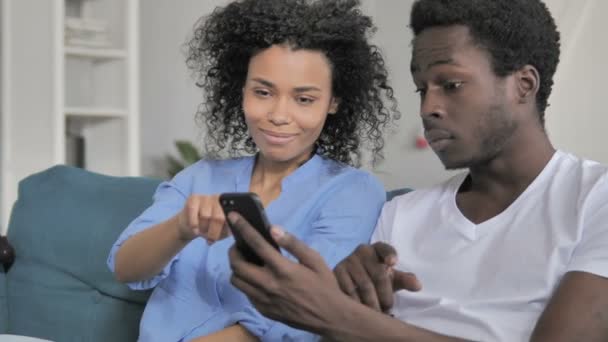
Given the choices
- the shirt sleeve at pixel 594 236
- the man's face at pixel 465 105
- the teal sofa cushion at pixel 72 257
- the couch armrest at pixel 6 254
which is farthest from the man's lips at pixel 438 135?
the couch armrest at pixel 6 254

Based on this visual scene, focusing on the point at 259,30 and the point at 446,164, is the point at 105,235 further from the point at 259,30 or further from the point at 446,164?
the point at 446,164

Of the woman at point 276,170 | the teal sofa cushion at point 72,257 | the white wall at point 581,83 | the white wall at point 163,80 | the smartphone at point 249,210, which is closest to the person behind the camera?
the smartphone at point 249,210

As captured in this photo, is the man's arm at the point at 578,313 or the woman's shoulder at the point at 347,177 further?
the woman's shoulder at the point at 347,177

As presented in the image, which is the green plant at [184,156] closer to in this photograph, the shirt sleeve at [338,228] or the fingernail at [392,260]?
the shirt sleeve at [338,228]

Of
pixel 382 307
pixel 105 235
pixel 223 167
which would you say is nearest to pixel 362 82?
pixel 223 167

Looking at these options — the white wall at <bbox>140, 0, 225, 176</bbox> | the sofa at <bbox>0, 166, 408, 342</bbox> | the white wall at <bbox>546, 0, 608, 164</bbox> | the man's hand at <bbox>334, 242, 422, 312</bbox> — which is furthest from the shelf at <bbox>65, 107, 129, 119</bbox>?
the man's hand at <bbox>334, 242, 422, 312</bbox>

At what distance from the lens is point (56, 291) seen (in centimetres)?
190

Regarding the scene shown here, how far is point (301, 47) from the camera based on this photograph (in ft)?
4.82

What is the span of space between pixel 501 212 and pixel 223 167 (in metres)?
0.52

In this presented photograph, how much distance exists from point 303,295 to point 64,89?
9.42 feet

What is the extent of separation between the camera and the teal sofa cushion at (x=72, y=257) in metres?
A: 1.81

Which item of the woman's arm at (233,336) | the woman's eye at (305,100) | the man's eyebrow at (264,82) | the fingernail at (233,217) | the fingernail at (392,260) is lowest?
the woman's arm at (233,336)

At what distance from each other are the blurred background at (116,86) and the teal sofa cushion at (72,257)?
38.9 inches

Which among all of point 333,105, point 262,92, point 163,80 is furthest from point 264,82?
point 163,80
